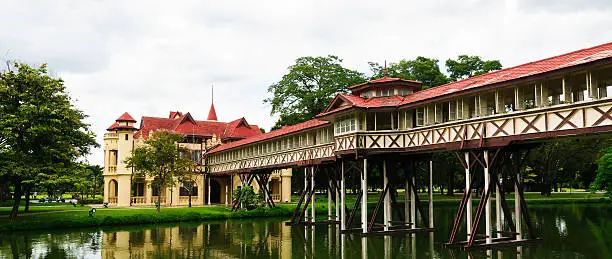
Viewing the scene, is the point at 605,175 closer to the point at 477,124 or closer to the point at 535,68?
the point at 477,124

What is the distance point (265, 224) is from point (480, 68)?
29603 millimetres

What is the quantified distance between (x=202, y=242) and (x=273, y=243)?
3.72m

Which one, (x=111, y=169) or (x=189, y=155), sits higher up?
(x=189, y=155)

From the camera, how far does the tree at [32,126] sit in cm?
3238

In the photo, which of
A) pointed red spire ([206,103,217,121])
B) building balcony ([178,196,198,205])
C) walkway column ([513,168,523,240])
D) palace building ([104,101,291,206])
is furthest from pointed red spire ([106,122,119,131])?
walkway column ([513,168,523,240])

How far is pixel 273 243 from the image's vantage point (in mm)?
25359

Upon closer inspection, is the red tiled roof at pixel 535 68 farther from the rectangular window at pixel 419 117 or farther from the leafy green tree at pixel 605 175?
the leafy green tree at pixel 605 175

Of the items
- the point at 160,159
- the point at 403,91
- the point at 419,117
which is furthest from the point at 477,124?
the point at 160,159

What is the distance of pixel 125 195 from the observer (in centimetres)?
5003

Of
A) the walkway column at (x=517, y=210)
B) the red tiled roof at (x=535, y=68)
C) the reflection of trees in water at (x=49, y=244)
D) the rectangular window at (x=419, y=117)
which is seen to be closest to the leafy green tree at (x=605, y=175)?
the walkway column at (x=517, y=210)

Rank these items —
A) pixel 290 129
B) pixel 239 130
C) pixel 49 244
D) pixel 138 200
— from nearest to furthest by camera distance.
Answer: pixel 49 244 < pixel 290 129 < pixel 138 200 < pixel 239 130

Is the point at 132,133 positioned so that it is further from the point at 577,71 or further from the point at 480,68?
the point at 577,71

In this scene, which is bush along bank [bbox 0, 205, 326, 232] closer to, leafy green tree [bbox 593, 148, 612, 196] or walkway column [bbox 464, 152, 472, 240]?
leafy green tree [bbox 593, 148, 612, 196]

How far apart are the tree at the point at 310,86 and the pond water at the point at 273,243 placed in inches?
802
